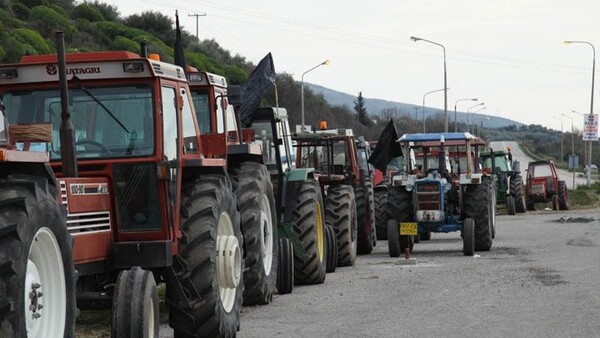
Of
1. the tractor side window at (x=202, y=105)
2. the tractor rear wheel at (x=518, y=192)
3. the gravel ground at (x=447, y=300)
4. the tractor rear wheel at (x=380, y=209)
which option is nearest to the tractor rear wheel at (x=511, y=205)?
the tractor rear wheel at (x=518, y=192)

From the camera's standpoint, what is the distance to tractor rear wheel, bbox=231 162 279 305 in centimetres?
1340

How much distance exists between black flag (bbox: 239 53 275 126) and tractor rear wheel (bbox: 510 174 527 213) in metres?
26.7

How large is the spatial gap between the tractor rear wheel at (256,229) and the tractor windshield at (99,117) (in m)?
3.04

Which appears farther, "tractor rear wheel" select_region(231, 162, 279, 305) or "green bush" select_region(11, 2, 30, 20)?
"green bush" select_region(11, 2, 30, 20)

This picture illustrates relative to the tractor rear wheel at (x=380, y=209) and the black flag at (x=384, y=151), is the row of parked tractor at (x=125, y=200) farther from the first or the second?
the tractor rear wheel at (x=380, y=209)

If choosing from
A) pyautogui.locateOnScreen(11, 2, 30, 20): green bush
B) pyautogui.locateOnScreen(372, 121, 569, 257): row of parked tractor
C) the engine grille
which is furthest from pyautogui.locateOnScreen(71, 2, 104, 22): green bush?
the engine grille

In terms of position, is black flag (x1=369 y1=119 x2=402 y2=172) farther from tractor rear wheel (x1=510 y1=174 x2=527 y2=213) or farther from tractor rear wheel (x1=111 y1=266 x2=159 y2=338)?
tractor rear wheel (x1=510 y1=174 x2=527 y2=213)

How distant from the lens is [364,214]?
23.3 metres

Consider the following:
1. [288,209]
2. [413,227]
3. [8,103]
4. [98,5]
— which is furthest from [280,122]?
[98,5]

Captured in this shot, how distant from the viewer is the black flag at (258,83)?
15953 millimetres

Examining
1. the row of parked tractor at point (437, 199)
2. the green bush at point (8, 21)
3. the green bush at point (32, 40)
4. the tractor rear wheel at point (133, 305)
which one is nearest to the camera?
the tractor rear wheel at point (133, 305)

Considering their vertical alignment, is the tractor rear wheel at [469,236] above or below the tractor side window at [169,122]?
below

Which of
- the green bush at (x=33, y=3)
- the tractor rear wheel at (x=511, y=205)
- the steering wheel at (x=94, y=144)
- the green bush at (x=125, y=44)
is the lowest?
the tractor rear wheel at (x=511, y=205)

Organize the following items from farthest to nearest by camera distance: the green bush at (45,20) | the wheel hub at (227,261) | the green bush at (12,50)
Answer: the green bush at (45,20) → the green bush at (12,50) → the wheel hub at (227,261)
